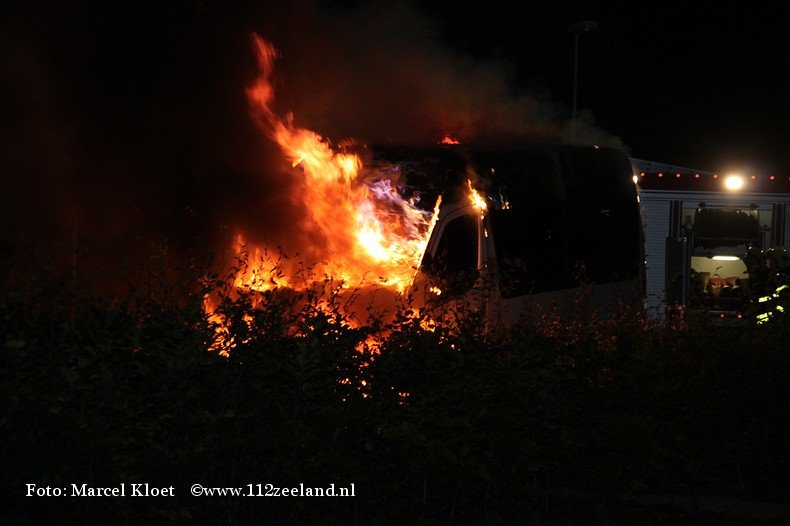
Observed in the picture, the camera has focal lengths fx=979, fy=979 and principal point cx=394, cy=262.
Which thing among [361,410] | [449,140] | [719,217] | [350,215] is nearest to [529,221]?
[449,140]

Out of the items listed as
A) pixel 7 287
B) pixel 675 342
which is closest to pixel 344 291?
pixel 675 342

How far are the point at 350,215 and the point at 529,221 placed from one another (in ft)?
7.76

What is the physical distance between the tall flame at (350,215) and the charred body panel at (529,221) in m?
0.21

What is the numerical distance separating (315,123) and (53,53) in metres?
2.69

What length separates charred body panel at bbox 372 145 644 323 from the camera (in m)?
9.20

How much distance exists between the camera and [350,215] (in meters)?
9.23

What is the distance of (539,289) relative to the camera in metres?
10.7

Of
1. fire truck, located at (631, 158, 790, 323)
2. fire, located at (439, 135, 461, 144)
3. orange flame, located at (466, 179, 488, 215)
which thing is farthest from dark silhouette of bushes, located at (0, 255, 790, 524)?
fire truck, located at (631, 158, 790, 323)

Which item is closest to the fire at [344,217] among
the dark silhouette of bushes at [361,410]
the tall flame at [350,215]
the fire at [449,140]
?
the tall flame at [350,215]

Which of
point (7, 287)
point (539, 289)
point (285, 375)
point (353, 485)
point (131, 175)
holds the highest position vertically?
point (131, 175)

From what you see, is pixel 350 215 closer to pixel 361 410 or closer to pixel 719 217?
pixel 361 410

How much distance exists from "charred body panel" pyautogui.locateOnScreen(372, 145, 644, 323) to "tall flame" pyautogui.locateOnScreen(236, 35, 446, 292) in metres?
0.21

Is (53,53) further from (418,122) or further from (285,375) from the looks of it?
(285,375)

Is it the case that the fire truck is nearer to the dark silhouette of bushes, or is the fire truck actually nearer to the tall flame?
the tall flame
